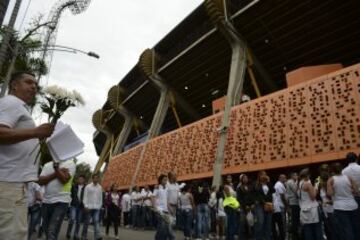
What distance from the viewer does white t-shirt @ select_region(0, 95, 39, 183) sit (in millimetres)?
2529

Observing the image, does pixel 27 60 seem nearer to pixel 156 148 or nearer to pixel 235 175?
pixel 235 175

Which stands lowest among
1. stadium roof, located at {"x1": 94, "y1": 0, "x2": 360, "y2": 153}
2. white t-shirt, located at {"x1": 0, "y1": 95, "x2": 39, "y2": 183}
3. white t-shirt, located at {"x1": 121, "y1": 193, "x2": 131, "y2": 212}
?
white t-shirt, located at {"x1": 121, "y1": 193, "x2": 131, "y2": 212}

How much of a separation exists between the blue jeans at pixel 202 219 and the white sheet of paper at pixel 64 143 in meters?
7.49

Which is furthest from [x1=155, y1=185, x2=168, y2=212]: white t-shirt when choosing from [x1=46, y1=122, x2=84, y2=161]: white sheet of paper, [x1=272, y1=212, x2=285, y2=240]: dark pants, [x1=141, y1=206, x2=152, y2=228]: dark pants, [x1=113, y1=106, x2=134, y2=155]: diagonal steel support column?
[x1=113, y1=106, x2=134, y2=155]: diagonal steel support column

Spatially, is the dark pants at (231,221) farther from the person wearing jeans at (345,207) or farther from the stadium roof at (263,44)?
the stadium roof at (263,44)

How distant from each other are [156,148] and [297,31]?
14.1m

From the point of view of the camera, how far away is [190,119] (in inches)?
1352

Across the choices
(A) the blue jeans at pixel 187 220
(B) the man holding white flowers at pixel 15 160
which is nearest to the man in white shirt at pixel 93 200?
(A) the blue jeans at pixel 187 220

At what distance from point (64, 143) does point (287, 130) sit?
1554 centimetres

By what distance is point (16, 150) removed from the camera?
259 centimetres

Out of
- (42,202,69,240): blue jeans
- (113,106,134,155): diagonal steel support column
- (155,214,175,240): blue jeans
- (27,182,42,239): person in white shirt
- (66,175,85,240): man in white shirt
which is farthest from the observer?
(113,106,134,155): diagonal steel support column

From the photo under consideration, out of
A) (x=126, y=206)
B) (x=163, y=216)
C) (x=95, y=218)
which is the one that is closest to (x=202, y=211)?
(x=95, y=218)

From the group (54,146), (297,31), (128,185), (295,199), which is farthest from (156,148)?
(54,146)

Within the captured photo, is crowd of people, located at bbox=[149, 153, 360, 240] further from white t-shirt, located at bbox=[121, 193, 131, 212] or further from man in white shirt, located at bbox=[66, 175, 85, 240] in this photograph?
white t-shirt, located at bbox=[121, 193, 131, 212]
